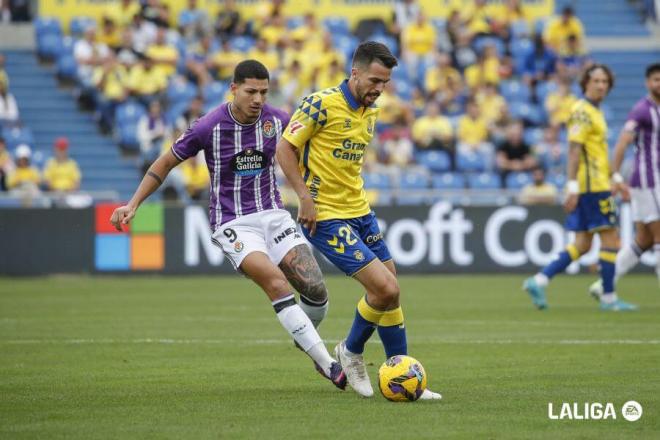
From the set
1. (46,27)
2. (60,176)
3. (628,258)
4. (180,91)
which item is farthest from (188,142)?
(46,27)

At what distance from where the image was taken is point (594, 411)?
7.49m

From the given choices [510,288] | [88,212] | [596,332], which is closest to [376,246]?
[596,332]

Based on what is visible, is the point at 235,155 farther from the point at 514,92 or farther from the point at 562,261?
the point at 514,92

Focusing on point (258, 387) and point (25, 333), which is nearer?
point (258, 387)

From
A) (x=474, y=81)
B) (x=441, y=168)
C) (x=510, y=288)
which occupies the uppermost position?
(x=474, y=81)

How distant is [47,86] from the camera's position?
26766mm

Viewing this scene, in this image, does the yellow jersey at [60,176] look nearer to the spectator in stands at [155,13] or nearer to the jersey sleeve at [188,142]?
the spectator in stands at [155,13]

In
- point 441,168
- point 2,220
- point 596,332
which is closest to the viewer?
point 596,332

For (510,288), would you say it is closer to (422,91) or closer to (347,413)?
(422,91)

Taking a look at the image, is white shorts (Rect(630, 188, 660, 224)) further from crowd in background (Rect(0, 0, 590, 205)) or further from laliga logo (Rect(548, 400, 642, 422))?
crowd in background (Rect(0, 0, 590, 205))

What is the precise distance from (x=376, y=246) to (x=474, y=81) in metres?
17.9

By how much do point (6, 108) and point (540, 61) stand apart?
11.3 meters

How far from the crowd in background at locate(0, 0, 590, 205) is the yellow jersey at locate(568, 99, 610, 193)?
763 cm

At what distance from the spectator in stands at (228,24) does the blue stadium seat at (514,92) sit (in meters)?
5.68
